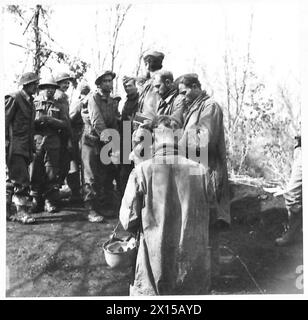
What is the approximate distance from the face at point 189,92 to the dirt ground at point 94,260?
1.40 metres

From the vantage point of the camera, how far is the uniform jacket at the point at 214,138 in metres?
7.93

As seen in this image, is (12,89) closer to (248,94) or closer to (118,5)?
(118,5)

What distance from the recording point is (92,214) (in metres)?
8.15

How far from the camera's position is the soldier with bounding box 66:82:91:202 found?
8.38 meters

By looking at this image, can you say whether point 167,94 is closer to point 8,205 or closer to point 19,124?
point 19,124

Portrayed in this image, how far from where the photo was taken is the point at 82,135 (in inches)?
329

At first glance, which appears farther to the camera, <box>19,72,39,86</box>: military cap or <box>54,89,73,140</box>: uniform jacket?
<box>54,89,73,140</box>: uniform jacket

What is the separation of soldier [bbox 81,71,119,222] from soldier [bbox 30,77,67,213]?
0.34 m

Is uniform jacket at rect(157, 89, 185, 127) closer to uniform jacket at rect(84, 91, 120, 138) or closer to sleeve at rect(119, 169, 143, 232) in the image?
uniform jacket at rect(84, 91, 120, 138)

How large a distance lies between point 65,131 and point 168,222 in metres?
1.83

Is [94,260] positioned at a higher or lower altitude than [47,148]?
lower

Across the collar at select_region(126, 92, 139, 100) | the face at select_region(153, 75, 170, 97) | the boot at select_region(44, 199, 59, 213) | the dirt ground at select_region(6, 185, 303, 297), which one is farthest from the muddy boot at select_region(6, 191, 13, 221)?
the face at select_region(153, 75, 170, 97)

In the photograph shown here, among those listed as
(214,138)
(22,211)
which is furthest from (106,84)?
(22,211)
